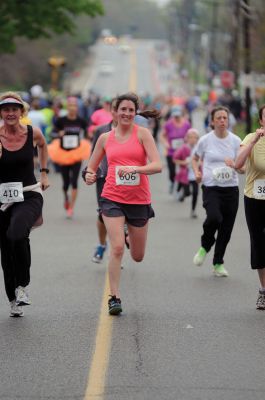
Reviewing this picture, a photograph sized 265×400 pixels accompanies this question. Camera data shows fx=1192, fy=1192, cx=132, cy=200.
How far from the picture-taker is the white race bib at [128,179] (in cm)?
946

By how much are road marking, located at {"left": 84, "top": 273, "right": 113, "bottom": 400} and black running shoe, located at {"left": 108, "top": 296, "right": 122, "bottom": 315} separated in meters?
0.06

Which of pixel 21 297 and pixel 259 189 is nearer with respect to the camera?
pixel 21 297

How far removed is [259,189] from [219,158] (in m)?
2.10

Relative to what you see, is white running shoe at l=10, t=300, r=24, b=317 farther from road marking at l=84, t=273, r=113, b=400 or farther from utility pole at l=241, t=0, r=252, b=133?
utility pole at l=241, t=0, r=252, b=133

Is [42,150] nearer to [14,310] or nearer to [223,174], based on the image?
[14,310]

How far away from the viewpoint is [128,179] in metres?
9.48

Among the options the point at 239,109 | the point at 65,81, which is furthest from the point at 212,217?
the point at 65,81

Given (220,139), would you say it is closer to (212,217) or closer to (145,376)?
(212,217)

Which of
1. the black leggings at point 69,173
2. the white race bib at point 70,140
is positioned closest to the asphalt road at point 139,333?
the black leggings at point 69,173

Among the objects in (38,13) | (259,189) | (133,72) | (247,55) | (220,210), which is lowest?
(133,72)

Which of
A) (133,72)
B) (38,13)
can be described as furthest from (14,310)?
(133,72)

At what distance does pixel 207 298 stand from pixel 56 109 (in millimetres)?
25338

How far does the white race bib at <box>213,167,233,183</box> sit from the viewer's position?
1177 centimetres

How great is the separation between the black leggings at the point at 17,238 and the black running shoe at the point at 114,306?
0.71 metres
